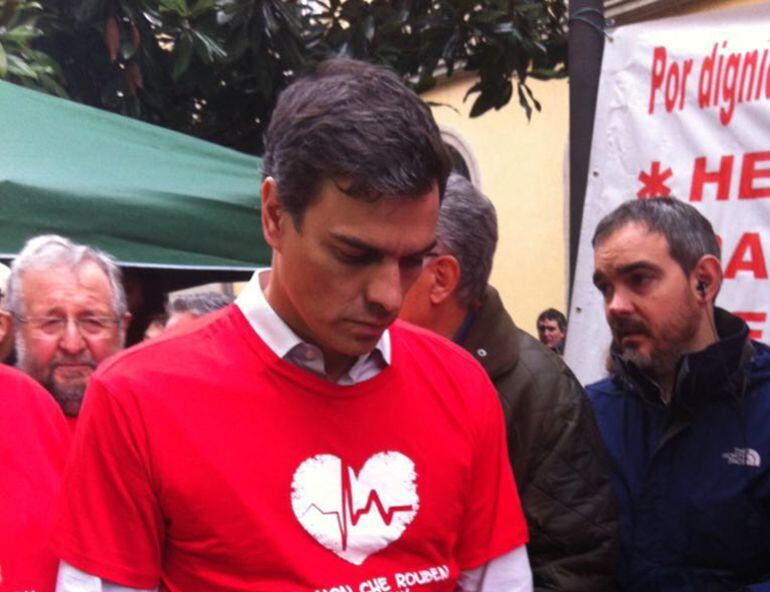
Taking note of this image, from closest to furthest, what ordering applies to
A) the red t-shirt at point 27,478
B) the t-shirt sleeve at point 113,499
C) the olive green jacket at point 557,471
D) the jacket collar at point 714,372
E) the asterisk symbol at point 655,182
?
the t-shirt sleeve at point 113,499, the red t-shirt at point 27,478, the olive green jacket at point 557,471, the jacket collar at point 714,372, the asterisk symbol at point 655,182

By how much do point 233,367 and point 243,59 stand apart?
150 inches

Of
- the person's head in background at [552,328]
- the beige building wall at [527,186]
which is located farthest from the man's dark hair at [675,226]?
the beige building wall at [527,186]

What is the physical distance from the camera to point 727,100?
3387mm

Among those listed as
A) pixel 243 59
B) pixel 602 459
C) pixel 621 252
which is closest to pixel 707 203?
pixel 621 252

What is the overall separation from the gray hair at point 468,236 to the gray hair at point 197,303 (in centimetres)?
164

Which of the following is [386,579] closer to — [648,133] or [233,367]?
[233,367]

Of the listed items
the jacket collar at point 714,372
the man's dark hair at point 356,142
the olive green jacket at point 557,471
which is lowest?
the olive green jacket at point 557,471

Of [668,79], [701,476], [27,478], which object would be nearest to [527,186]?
[668,79]

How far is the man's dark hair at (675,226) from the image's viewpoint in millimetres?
2674

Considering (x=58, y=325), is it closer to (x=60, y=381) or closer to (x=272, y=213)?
(x=60, y=381)

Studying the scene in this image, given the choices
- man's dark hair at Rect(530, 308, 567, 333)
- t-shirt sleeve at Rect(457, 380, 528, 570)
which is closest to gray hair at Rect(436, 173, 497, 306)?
t-shirt sleeve at Rect(457, 380, 528, 570)

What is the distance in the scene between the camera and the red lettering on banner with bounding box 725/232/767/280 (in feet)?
10.8

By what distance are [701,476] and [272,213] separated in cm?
125

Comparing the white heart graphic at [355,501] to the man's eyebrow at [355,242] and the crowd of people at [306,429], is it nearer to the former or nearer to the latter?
the crowd of people at [306,429]
